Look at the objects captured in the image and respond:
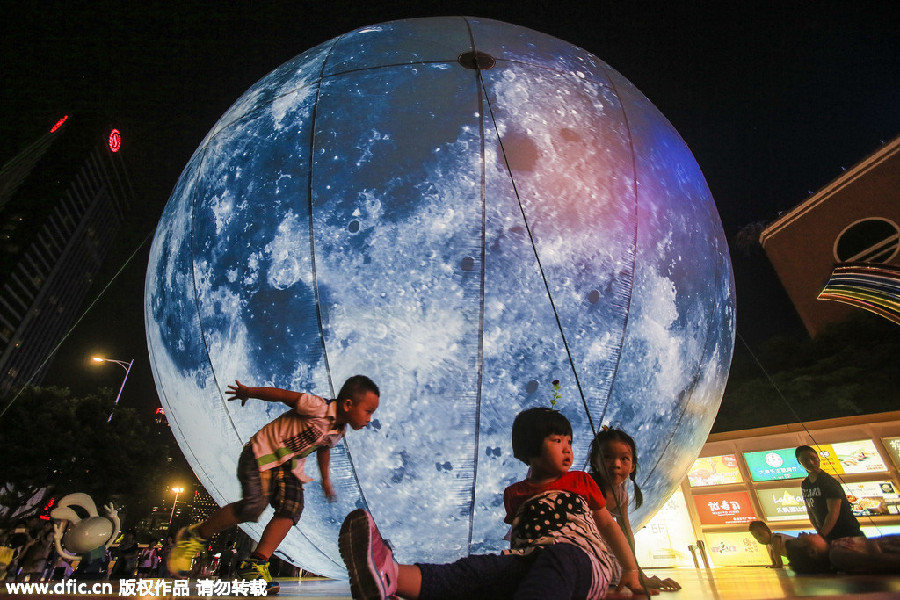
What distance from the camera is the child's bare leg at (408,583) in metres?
1.74

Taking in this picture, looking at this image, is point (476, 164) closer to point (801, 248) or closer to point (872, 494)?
point (872, 494)

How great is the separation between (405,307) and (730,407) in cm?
1585

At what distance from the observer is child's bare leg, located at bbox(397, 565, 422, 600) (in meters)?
1.74

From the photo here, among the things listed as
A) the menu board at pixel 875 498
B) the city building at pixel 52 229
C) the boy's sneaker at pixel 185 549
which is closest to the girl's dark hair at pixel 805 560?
the boy's sneaker at pixel 185 549

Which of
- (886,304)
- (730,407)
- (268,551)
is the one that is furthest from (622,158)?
(730,407)

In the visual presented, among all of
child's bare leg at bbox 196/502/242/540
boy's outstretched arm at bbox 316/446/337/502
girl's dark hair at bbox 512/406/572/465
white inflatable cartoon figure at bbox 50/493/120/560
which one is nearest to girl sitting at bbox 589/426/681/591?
girl's dark hair at bbox 512/406/572/465

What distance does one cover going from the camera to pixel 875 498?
9734 millimetres

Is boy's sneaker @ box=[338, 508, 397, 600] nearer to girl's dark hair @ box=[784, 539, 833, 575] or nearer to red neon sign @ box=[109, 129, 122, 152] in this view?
girl's dark hair @ box=[784, 539, 833, 575]

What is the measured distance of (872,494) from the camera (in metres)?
9.78

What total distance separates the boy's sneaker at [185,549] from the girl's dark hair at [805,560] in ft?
15.6

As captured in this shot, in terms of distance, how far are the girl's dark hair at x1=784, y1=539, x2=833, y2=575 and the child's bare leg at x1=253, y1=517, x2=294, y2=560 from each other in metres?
4.23

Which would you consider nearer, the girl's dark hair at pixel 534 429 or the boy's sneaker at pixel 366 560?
the boy's sneaker at pixel 366 560

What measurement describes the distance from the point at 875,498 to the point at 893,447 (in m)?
1.18

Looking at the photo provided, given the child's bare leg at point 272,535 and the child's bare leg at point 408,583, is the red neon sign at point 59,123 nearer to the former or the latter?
the child's bare leg at point 272,535
